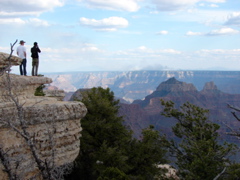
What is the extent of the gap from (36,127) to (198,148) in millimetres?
10403

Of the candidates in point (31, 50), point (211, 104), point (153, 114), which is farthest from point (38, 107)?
point (211, 104)

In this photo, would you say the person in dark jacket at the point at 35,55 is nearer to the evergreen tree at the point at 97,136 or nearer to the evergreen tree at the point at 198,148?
the evergreen tree at the point at 97,136

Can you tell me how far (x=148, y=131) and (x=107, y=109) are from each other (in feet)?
12.2

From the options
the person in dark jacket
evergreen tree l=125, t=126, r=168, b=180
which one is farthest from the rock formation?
the person in dark jacket

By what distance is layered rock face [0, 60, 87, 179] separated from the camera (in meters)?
11.8

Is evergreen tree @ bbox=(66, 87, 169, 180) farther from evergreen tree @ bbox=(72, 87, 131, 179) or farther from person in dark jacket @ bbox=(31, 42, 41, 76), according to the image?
person in dark jacket @ bbox=(31, 42, 41, 76)

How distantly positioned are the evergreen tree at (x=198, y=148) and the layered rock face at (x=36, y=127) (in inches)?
291

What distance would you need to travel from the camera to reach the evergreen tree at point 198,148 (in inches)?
678

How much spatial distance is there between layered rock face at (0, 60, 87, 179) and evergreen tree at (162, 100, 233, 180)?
7.39 m

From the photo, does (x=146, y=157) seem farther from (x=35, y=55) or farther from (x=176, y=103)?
(x=176, y=103)

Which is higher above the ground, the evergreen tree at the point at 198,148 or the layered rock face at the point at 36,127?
the layered rock face at the point at 36,127

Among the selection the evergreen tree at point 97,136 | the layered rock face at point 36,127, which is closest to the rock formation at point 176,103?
the evergreen tree at point 97,136

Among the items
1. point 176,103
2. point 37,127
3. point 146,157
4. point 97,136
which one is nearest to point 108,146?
point 97,136

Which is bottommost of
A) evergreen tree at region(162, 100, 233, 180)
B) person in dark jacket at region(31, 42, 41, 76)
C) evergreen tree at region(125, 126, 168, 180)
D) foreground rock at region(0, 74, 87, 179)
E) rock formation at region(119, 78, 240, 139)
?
rock formation at region(119, 78, 240, 139)
